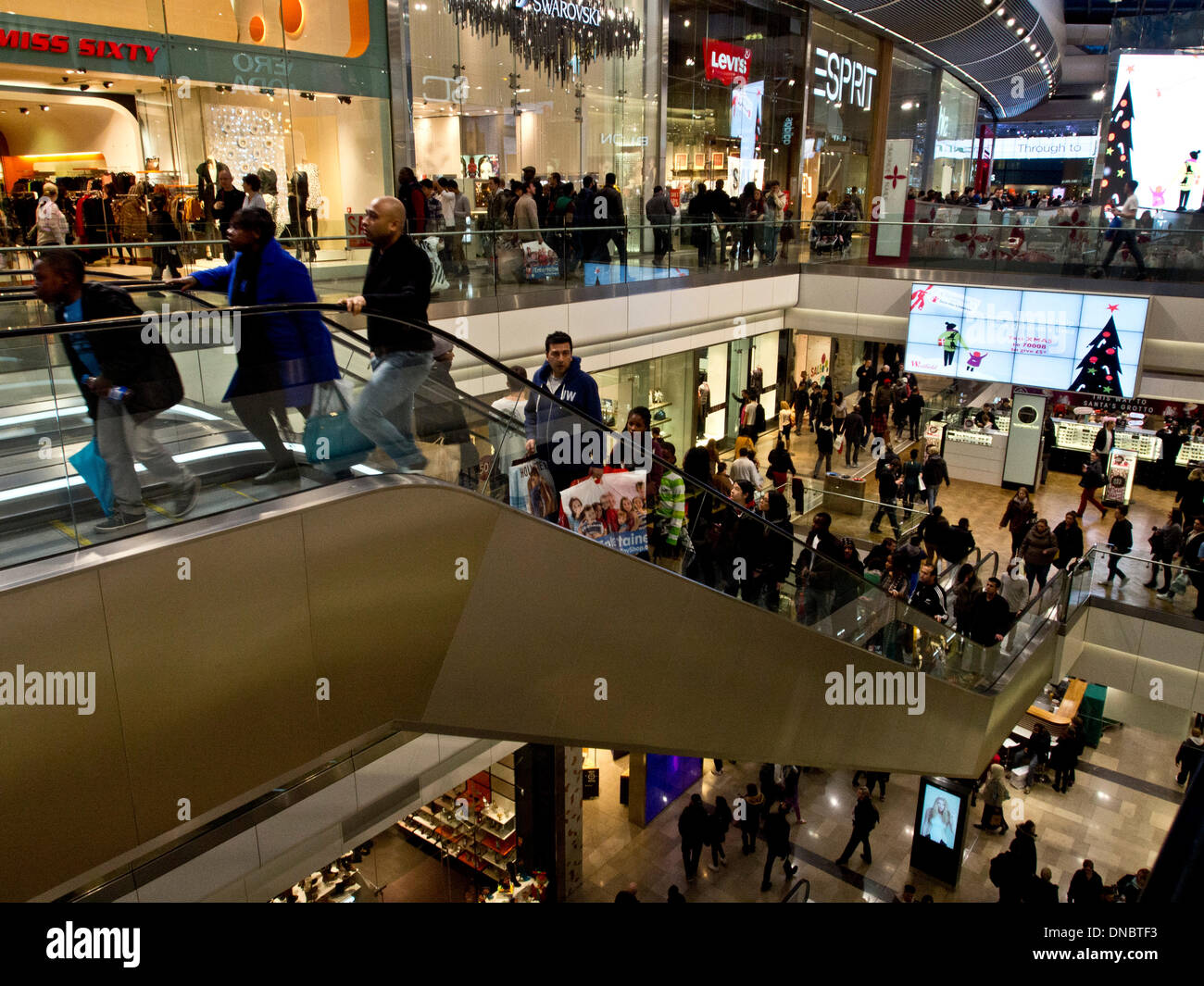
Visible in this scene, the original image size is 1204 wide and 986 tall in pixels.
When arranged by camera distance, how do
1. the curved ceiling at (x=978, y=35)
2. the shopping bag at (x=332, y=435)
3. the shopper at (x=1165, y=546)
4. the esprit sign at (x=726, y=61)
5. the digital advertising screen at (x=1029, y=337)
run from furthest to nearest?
the curved ceiling at (x=978, y=35) → the esprit sign at (x=726, y=61) → the digital advertising screen at (x=1029, y=337) → the shopper at (x=1165, y=546) → the shopping bag at (x=332, y=435)

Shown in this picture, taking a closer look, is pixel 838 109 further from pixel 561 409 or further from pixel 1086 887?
pixel 561 409

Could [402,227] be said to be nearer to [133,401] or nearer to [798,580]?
[133,401]

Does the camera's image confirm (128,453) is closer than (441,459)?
Yes

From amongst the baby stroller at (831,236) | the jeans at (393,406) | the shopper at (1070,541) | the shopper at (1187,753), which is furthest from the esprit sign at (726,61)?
the jeans at (393,406)

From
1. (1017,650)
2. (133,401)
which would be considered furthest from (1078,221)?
(133,401)

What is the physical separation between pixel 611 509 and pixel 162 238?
7387 mm

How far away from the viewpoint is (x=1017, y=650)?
33.2ft

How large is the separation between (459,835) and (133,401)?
26.8 feet

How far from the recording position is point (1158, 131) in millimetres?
18062

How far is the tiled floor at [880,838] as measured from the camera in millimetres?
10344

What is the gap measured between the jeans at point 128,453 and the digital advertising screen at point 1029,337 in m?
15.1

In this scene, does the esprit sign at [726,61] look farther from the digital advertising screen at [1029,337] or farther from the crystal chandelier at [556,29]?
the digital advertising screen at [1029,337]

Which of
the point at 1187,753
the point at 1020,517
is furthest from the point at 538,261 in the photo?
the point at 1187,753
